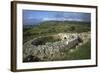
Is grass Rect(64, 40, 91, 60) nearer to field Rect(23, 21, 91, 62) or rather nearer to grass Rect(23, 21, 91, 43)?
field Rect(23, 21, 91, 62)

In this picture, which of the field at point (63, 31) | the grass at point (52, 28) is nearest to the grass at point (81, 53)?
the field at point (63, 31)

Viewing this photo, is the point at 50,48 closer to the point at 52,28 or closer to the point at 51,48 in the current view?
the point at 51,48

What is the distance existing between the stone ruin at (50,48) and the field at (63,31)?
0.05ft

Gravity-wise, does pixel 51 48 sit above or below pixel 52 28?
below

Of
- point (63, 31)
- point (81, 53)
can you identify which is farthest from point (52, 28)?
point (81, 53)

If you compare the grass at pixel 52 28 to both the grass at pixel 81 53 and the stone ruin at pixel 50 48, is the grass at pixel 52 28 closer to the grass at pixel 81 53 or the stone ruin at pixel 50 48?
the stone ruin at pixel 50 48

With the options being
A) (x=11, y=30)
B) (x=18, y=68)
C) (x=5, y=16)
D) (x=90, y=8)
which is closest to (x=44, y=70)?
(x=18, y=68)

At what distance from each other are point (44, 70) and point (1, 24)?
0.61m

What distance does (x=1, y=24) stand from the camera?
190cm

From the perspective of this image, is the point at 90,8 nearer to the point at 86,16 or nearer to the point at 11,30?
the point at 86,16

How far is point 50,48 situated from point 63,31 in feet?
0.74

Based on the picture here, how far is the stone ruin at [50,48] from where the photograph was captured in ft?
6.69

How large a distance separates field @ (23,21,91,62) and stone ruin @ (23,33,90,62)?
1cm

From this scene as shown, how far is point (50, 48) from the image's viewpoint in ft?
6.98
